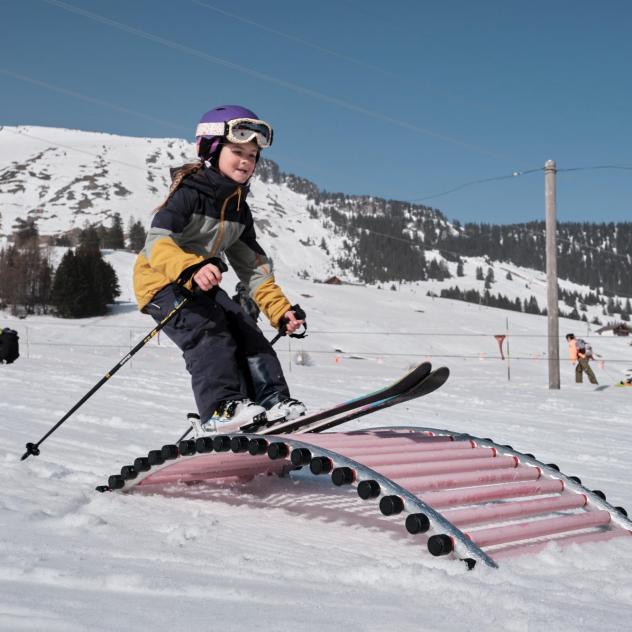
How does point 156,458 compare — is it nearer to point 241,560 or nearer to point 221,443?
point 221,443

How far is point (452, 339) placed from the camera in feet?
173

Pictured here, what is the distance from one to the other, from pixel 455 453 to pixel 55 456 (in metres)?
2.71

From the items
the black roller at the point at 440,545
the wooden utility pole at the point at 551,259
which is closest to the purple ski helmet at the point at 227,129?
the black roller at the point at 440,545

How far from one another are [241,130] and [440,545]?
2703mm

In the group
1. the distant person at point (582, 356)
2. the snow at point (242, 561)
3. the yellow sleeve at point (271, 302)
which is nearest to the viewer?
the snow at point (242, 561)

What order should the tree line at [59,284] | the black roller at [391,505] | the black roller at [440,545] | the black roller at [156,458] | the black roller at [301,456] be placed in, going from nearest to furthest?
the black roller at [440,545], the black roller at [391,505], the black roller at [301,456], the black roller at [156,458], the tree line at [59,284]

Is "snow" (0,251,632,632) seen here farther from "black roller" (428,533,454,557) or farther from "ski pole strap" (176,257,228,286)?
"ski pole strap" (176,257,228,286)

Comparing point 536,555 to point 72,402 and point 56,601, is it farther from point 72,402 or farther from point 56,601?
point 72,402

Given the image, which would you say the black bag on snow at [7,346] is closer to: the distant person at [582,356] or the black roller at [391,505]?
the black roller at [391,505]

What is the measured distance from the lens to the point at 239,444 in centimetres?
323

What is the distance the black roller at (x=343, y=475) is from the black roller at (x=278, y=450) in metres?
0.29

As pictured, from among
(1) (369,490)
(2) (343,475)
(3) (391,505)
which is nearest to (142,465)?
(2) (343,475)

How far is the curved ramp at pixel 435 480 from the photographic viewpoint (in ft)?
9.00

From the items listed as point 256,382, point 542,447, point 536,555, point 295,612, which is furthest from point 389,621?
point 542,447
